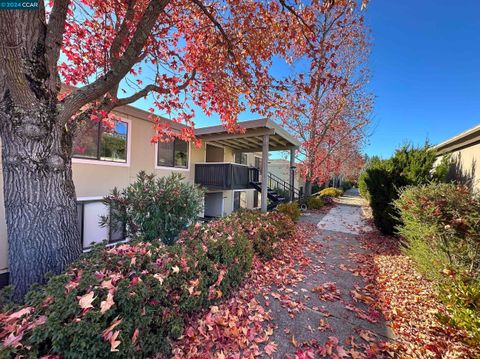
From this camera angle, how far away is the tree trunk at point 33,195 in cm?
252

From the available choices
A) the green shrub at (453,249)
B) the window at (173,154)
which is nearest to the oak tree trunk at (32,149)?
the green shrub at (453,249)

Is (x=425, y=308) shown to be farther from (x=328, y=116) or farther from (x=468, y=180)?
(x=328, y=116)

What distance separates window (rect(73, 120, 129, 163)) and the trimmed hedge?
4.10 meters

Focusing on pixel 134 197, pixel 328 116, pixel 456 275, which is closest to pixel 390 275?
pixel 456 275

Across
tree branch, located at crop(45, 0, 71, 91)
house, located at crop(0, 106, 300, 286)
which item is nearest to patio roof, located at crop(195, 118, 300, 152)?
house, located at crop(0, 106, 300, 286)

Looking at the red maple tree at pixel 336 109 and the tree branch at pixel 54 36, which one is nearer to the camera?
the tree branch at pixel 54 36

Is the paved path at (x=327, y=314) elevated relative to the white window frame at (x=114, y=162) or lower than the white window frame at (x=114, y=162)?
lower

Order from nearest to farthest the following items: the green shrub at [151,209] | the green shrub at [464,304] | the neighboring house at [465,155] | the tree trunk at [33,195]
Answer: the green shrub at [464,304] → the tree trunk at [33,195] → the green shrub at [151,209] → the neighboring house at [465,155]

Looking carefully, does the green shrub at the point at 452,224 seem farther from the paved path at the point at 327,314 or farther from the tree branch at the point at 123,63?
the tree branch at the point at 123,63

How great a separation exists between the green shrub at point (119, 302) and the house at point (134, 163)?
8.11 feet

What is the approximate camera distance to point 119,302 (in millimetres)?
1827

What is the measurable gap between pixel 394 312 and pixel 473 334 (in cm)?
110

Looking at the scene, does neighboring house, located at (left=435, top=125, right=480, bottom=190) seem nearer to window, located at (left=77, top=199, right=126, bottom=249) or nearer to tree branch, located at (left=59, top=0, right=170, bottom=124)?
tree branch, located at (left=59, top=0, right=170, bottom=124)

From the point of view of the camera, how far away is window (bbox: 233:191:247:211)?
1297 cm
